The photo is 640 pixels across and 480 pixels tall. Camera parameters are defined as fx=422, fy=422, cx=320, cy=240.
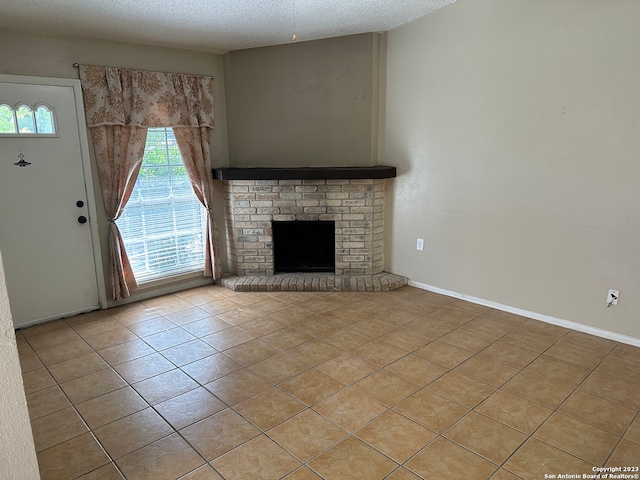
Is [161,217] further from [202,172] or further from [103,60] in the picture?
[103,60]

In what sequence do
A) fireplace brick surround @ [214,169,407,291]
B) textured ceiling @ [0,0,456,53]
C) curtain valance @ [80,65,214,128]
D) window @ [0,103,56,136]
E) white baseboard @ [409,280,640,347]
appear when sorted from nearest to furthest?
1. textured ceiling @ [0,0,456,53]
2. white baseboard @ [409,280,640,347]
3. window @ [0,103,56,136]
4. curtain valance @ [80,65,214,128]
5. fireplace brick surround @ [214,169,407,291]

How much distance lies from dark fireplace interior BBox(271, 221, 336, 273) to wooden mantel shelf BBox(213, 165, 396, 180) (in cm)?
57

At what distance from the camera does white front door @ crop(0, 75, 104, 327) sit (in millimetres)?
3289

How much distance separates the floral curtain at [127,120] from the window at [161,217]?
0.10 metres

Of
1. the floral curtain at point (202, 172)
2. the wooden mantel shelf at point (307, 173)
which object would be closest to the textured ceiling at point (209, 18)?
the floral curtain at point (202, 172)

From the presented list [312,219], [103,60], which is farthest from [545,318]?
[103,60]

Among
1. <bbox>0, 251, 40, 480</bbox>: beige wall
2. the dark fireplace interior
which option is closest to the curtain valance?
the dark fireplace interior

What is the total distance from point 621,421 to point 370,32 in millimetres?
3638

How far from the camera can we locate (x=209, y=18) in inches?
127

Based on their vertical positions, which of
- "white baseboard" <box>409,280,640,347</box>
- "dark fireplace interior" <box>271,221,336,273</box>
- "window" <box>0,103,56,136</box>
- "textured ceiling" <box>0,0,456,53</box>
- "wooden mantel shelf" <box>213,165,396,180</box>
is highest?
"textured ceiling" <box>0,0,456,53</box>

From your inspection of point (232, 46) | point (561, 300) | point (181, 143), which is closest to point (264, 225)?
point (181, 143)

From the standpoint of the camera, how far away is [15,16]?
290 centimetres

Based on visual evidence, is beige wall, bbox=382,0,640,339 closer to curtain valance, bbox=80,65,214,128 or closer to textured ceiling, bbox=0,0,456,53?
textured ceiling, bbox=0,0,456,53

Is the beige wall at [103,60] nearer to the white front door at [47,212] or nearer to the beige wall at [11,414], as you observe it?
the white front door at [47,212]
